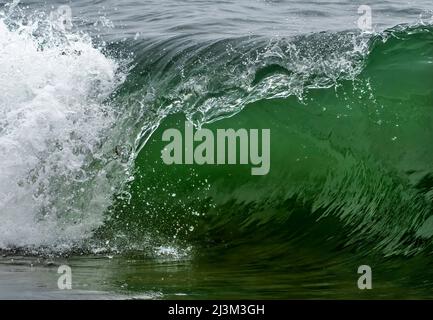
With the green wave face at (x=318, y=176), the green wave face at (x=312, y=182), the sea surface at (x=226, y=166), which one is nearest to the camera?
the sea surface at (x=226, y=166)

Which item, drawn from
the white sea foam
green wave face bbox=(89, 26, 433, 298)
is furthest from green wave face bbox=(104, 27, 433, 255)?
the white sea foam

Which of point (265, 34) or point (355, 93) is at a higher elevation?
point (265, 34)

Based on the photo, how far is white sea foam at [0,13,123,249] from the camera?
6.02 meters

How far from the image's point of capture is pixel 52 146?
248 inches

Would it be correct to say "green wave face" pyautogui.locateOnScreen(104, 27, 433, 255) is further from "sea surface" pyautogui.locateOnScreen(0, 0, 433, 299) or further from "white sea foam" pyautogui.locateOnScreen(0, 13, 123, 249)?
"white sea foam" pyautogui.locateOnScreen(0, 13, 123, 249)

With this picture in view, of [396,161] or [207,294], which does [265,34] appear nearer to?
[396,161]

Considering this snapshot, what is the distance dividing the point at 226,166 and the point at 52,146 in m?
1.20

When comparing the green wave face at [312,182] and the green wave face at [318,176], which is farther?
the green wave face at [318,176]

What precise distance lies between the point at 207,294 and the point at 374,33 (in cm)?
294

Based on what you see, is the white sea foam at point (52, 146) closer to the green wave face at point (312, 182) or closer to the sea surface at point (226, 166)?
the sea surface at point (226, 166)

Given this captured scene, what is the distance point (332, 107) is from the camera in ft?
21.8

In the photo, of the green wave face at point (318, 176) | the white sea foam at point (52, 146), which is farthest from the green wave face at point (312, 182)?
the white sea foam at point (52, 146)

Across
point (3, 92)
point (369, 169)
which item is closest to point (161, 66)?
point (3, 92)

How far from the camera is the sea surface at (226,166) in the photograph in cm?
584
